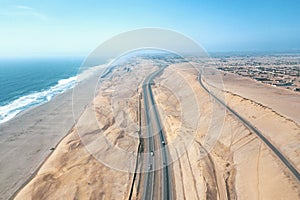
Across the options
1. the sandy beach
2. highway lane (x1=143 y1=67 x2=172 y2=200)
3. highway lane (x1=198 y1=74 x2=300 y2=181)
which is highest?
highway lane (x1=198 y1=74 x2=300 y2=181)

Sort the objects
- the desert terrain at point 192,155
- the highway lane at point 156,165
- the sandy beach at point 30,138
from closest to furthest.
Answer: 1. the desert terrain at point 192,155
2. the highway lane at point 156,165
3. the sandy beach at point 30,138

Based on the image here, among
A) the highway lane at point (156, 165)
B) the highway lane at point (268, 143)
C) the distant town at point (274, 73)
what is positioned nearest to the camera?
the highway lane at point (268, 143)

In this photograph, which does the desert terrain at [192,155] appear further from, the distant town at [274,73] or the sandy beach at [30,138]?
the distant town at [274,73]

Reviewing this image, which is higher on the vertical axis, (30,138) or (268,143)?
(268,143)

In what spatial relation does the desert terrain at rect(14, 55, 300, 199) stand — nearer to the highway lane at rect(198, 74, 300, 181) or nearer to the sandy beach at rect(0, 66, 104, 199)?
the highway lane at rect(198, 74, 300, 181)

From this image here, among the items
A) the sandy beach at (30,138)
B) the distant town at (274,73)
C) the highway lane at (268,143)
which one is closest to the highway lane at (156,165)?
the highway lane at (268,143)

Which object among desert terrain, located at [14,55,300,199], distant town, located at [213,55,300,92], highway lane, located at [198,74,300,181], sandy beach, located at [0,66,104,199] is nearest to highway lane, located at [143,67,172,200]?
desert terrain, located at [14,55,300,199]

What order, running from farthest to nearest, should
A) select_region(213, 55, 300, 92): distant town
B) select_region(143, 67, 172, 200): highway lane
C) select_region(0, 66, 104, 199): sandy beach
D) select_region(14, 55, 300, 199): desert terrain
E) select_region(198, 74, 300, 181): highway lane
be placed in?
select_region(213, 55, 300, 92): distant town < select_region(0, 66, 104, 199): sandy beach < select_region(143, 67, 172, 200): highway lane < select_region(14, 55, 300, 199): desert terrain < select_region(198, 74, 300, 181): highway lane

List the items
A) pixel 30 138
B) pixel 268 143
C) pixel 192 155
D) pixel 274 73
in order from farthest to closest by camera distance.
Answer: pixel 274 73 → pixel 30 138 → pixel 192 155 → pixel 268 143

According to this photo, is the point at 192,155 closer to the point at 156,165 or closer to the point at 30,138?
the point at 156,165

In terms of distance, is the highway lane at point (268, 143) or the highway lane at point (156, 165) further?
the highway lane at point (156, 165)

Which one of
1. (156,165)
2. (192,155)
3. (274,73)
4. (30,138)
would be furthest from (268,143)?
(274,73)

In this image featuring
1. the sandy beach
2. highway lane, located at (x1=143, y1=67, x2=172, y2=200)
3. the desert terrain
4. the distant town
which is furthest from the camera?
the distant town
